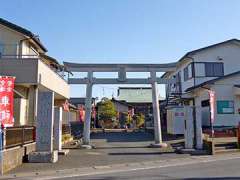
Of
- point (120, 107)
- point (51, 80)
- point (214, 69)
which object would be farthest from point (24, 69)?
point (120, 107)

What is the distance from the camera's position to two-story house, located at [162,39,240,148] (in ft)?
97.6

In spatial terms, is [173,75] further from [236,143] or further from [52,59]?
[236,143]

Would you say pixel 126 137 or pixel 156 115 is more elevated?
pixel 156 115

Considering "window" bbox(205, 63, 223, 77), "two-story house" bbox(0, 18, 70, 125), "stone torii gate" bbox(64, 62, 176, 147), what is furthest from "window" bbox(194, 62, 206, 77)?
"two-story house" bbox(0, 18, 70, 125)

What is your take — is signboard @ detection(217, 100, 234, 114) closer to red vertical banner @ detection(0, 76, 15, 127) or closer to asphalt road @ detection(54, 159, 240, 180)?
asphalt road @ detection(54, 159, 240, 180)

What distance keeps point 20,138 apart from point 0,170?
3.34m

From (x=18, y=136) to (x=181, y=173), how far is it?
7.36 metres

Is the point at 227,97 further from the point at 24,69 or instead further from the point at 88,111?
the point at 24,69

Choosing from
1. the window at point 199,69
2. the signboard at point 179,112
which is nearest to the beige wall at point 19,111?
the signboard at point 179,112

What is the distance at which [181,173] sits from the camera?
1228 centimetres

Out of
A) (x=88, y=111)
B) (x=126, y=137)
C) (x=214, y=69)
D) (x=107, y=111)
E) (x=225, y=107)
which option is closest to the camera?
(x=88, y=111)

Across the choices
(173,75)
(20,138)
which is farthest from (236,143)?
(173,75)

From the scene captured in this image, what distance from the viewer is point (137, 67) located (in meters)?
23.9

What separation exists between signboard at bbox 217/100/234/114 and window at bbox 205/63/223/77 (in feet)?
17.3
